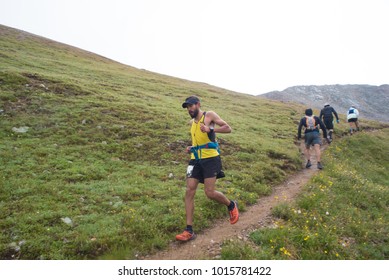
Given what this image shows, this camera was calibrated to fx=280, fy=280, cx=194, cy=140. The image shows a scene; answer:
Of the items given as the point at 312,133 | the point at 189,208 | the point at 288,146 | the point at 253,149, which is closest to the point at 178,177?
the point at 189,208

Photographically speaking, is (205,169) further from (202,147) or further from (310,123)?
(310,123)

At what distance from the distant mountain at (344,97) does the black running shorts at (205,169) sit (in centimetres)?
9962

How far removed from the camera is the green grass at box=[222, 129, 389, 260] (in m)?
7.39

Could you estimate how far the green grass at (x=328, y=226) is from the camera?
7.39m

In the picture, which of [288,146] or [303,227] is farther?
[288,146]

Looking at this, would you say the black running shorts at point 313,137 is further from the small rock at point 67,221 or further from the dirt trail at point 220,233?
the small rock at point 67,221

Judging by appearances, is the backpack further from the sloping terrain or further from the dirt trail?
the dirt trail

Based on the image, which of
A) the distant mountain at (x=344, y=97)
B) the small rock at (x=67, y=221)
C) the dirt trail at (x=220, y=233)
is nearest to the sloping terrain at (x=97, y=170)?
the small rock at (x=67, y=221)

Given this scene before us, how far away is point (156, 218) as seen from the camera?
28.6 feet

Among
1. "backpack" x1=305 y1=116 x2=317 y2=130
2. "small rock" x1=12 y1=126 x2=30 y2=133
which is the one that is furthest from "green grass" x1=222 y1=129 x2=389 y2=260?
"small rock" x1=12 y1=126 x2=30 y2=133

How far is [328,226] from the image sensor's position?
895 cm

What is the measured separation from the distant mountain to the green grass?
306 feet
